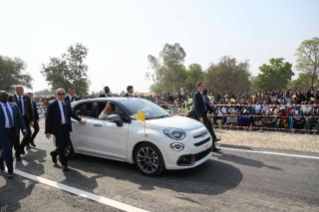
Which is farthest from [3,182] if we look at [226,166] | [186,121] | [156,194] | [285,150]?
[285,150]

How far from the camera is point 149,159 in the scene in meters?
4.80

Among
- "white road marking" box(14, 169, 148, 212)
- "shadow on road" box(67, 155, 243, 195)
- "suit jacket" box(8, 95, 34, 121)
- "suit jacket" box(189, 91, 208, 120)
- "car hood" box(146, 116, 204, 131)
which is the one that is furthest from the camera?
"suit jacket" box(8, 95, 34, 121)

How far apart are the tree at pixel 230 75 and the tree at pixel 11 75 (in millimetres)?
46407

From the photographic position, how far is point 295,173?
16.0ft

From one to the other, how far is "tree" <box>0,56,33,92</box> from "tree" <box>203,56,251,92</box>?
46407 millimetres

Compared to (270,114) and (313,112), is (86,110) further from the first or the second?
(313,112)

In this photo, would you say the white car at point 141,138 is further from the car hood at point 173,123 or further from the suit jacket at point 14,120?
the suit jacket at point 14,120

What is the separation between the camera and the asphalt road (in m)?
3.60

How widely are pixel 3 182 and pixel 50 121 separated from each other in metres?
1.51

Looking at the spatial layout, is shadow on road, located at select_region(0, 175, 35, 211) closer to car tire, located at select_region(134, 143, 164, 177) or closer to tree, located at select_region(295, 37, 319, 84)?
car tire, located at select_region(134, 143, 164, 177)

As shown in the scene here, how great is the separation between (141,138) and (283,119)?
8.08 metres

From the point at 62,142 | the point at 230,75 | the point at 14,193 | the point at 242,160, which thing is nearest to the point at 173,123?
the point at 242,160

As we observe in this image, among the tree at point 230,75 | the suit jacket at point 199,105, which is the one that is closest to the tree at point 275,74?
the tree at point 230,75

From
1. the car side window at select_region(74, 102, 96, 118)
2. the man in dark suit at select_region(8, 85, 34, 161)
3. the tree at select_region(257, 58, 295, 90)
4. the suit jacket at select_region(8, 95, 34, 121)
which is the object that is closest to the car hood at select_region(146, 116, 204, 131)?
the car side window at select_region(74, 102, 96, 118)
